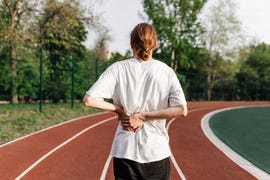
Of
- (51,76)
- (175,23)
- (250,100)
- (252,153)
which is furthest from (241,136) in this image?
(175,23)

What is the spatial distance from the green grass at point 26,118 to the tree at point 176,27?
20.3 meters

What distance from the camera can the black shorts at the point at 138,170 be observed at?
220 centimetres

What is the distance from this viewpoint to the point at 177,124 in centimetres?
1387

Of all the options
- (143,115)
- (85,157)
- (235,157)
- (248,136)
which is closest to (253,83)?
(248,136)

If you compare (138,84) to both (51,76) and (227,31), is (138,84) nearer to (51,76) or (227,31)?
(51,76)

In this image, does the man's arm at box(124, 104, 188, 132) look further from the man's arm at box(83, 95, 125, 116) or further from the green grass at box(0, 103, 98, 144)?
the green grass at box(0, 103, 98, 144)

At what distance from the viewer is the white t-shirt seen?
2148mm

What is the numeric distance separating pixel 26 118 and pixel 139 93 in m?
11.6

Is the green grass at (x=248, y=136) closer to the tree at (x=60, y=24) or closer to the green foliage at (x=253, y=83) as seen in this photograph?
the tree at (x=60, y=24)

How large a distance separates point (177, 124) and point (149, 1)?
25.3 m

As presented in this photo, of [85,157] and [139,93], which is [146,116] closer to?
[139,93]

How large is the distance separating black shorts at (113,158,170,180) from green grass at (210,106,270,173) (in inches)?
208

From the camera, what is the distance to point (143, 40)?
211 centimetres

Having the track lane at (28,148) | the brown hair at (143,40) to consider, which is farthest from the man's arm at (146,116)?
the track lane at (28,148)
